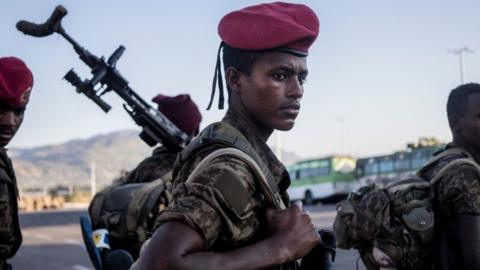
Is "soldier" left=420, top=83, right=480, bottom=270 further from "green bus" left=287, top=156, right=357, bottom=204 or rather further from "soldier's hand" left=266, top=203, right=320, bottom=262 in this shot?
"green bus" left=287, top=156, right=357, bottom=204

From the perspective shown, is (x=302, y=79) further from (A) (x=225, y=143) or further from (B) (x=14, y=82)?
(B) (x=14, y=82)

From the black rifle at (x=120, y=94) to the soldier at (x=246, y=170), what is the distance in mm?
2583

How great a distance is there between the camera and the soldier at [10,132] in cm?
363

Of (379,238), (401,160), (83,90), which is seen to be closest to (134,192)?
(83,90)

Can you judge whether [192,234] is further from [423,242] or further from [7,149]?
[7,149]

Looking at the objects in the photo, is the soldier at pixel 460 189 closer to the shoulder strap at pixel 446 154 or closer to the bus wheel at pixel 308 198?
the shoulder strap at pixel 446 154

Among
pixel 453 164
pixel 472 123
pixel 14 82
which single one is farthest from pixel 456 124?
pixel 14 82

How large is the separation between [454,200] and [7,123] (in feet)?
7.57

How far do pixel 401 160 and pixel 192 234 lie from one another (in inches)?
1215

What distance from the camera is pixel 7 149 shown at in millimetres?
3891

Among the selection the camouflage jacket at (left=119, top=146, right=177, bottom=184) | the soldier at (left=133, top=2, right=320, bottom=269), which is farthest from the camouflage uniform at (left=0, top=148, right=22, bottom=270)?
the soldier at (left=133, top=2, right=320, bottom=269)

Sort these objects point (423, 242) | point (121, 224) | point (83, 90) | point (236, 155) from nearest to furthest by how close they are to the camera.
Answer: point (236, 155) < point (423, 242) < point (121, 224) < point (83, 90)

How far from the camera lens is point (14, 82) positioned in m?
3.81

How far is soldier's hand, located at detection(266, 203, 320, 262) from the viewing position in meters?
2.01
